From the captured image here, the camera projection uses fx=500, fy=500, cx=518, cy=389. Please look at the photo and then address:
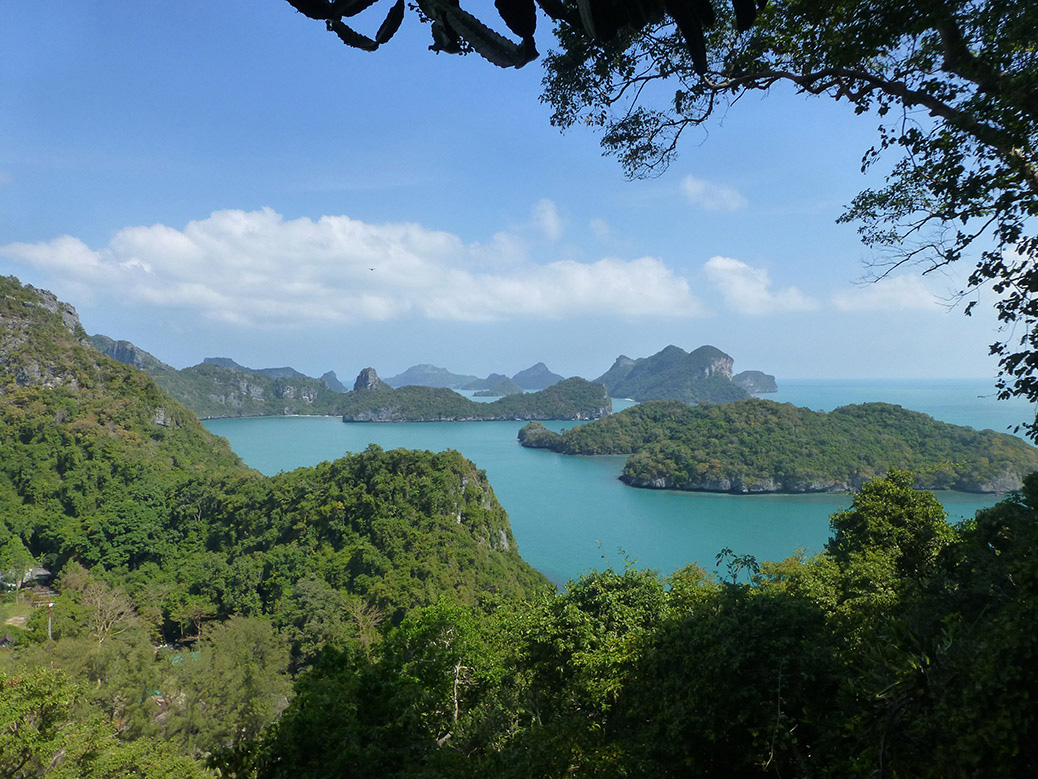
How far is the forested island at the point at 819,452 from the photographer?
1345 inches

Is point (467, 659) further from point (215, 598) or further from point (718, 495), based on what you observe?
point (718, 495)

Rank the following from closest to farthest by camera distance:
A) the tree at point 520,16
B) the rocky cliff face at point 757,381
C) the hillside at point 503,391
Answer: the tree at point 520,16
the rocky cliff face at point 757,381
the hillside at point 503,391

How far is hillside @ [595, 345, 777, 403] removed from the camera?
106375 mm

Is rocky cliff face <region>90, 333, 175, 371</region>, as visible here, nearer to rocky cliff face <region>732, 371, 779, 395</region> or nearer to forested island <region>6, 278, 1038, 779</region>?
forested island <region>6, 278, 1038, 779</region>

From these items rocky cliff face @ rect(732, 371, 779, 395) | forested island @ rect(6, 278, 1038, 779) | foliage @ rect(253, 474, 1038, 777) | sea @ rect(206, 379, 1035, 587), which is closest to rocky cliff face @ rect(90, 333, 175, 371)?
sea @ rect(206, 379, 1035, 587)

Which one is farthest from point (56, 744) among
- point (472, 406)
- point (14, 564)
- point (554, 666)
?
point (472, 406)

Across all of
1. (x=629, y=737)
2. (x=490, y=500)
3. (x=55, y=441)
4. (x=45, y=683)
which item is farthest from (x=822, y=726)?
(x=55, y=441)

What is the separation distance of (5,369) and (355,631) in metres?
34.8

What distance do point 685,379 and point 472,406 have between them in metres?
49.5

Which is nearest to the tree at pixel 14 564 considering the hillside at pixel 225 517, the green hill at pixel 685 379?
Answer: the hillside at pixel 225 517

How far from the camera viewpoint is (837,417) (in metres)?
43.0

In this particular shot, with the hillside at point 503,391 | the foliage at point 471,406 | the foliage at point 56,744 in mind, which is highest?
the hillside at point 503,391

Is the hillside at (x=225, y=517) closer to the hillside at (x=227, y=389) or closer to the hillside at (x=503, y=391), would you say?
the hillside at (x=227, y=389)

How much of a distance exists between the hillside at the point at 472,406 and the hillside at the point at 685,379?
67.0ft
